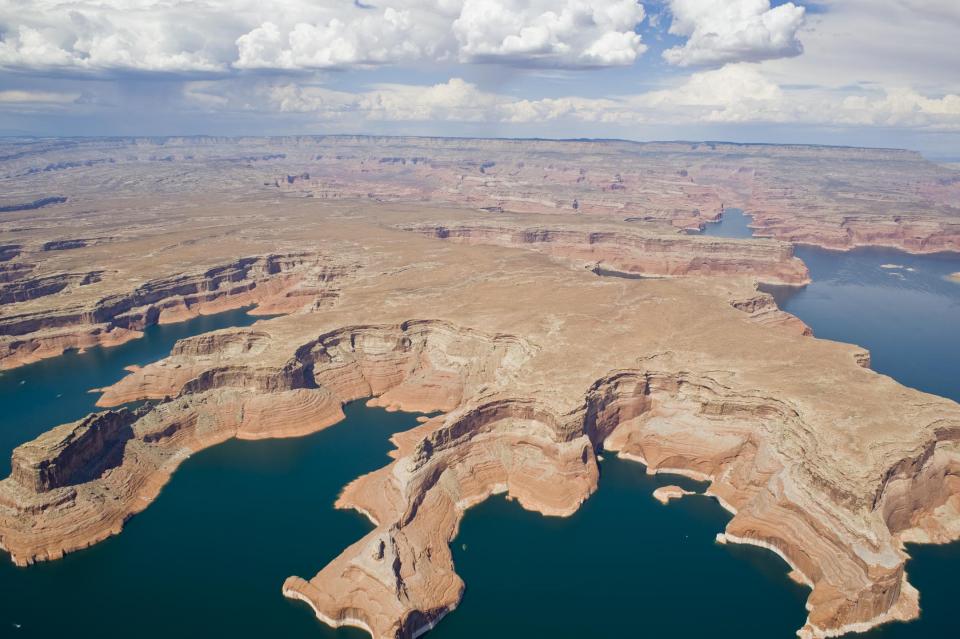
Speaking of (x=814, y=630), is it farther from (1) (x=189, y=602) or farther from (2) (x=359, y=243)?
(2) (x=359, y=243)

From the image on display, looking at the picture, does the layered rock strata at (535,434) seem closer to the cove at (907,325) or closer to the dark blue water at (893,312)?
the cove at (907,325)

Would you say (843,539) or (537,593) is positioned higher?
(843,539)

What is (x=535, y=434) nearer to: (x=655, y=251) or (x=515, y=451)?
(x=515, y=451)

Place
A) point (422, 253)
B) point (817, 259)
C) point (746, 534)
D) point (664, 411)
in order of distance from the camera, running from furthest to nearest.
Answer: point (817, 259)
point (422, 253)
point (664, 411)
point (746, 534)

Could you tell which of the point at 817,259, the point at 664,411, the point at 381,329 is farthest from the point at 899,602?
the point at 817,259

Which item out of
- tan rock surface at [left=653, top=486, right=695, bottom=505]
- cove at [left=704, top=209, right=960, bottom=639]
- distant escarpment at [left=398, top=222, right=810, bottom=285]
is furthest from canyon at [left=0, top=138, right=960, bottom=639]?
distant escarpment at [left=398, top=222, right=810, bottom=285]

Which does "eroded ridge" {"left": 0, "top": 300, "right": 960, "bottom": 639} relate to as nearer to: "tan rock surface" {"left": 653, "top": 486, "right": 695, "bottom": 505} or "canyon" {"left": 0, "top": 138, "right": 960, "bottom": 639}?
"canyon" {"left": 0, "top": 138, "right": 960, "bottom": 639}
